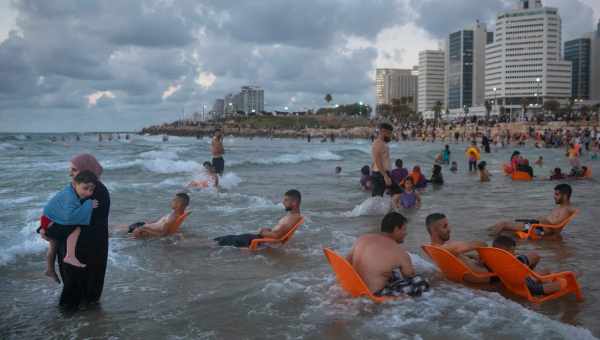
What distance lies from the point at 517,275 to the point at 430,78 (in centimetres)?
18890

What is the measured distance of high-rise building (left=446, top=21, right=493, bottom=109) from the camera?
542 ft

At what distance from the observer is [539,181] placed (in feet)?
55.0

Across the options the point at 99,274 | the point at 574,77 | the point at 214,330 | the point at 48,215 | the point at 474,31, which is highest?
the point at 474,31

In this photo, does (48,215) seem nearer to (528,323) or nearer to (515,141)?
(528,323)

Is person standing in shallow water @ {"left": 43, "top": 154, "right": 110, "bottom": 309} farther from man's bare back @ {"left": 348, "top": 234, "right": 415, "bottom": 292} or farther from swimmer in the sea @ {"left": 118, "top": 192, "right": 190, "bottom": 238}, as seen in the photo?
swimmer in the sea @ {"left": 118, "top": 192, "right": 190, "bottom": 238}

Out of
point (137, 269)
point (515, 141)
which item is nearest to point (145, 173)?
point (137, 269)

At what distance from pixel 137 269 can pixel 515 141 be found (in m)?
53.2

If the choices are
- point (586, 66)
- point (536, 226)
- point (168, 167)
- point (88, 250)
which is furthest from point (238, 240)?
point (586, 66)

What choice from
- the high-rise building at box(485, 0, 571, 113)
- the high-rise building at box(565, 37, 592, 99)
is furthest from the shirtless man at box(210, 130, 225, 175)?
the high-rise building at box(565, 37, 592, 99)

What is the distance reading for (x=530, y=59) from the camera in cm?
13125

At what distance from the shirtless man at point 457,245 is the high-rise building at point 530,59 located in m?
132

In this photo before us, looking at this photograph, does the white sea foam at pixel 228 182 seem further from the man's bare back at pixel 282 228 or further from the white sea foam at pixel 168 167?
the man's bare back at pixel 282 228

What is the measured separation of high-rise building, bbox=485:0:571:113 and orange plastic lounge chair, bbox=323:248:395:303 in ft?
437

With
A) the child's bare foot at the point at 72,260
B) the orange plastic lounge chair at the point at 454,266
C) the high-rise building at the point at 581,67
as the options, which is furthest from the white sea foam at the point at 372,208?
the high-rise building at the point at 581,67
